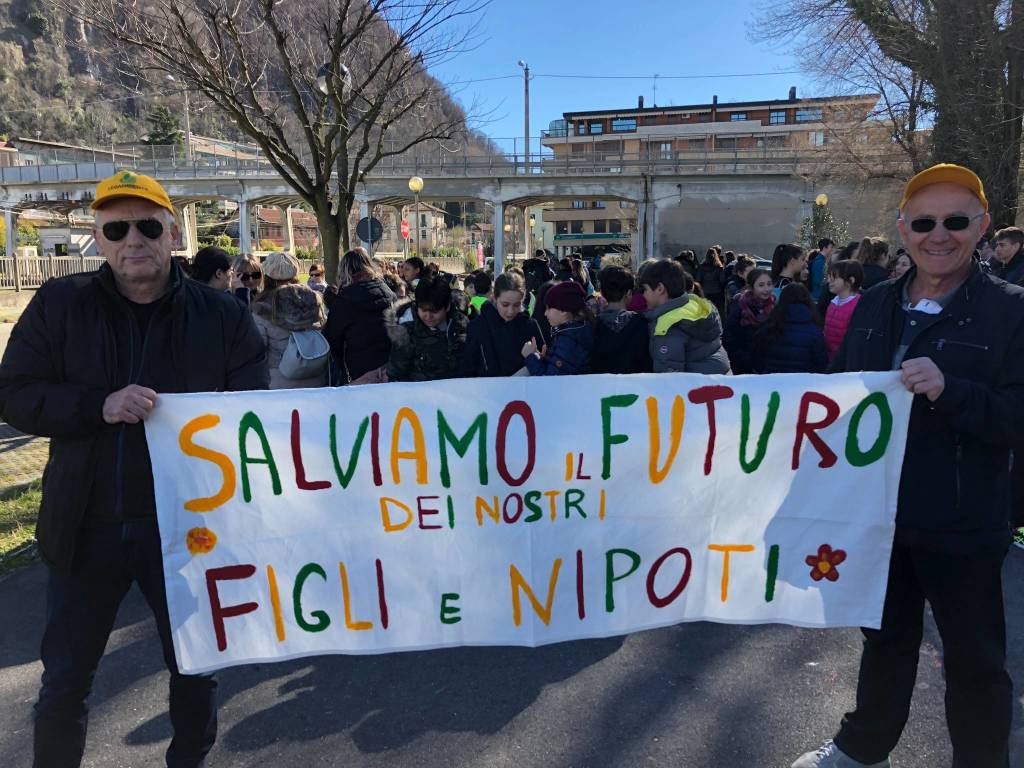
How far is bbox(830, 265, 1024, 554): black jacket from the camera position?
2041 mm

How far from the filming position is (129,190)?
208cm

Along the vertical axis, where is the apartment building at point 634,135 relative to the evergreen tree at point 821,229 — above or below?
above

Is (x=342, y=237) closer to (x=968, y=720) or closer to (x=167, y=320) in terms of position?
(x=167, y=320)

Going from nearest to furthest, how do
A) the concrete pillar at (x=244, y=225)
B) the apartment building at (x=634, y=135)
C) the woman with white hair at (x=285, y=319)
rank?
the woman with white hair at (x=285, y=319)
the concrete pillar at (x=244, y=225)
the apartment building at (x=634, y=135)

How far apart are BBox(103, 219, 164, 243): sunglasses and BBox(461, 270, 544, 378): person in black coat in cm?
238

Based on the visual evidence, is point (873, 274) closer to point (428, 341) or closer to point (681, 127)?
point (428, 341)

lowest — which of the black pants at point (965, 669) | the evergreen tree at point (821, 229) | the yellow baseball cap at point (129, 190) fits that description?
the black pants at point (965, 669)

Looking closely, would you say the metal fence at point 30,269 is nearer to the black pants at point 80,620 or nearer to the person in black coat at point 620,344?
the person in black coat at point 620,344

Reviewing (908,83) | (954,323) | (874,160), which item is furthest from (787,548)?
(874,160)

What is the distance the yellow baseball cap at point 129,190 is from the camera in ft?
6.76

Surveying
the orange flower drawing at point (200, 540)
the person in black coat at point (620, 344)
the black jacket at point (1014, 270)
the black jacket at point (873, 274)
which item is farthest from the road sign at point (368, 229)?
the orange flower drawing at point (200, 540)

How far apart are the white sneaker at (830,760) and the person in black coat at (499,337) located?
2.48 meters

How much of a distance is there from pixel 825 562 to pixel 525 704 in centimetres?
129

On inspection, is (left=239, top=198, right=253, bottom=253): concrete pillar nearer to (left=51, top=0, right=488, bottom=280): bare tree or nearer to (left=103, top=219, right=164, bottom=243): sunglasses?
(left=51, top=0, right=488, bottom=280): bare tree
